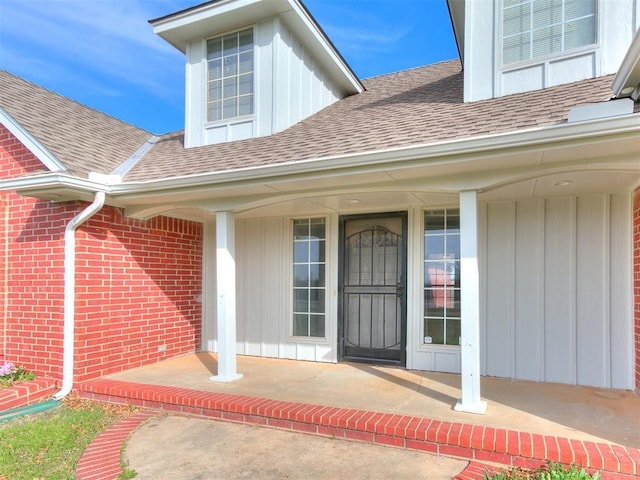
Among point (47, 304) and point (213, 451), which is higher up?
point (47, 304)

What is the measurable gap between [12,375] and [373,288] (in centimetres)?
467

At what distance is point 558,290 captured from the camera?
4609 mm

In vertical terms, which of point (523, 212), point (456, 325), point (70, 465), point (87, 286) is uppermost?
point (523, 212)

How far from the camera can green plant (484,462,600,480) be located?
8.70 ft

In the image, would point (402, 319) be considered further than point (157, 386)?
Yes

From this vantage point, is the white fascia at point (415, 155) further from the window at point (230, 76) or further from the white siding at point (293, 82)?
the window at point (230, 76)

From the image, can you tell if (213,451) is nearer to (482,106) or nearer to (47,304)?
(47,304)

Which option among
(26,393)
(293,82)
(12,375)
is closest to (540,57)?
(293,82)

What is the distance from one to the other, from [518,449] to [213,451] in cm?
239

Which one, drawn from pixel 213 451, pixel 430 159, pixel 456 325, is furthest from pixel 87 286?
pixel 456 325

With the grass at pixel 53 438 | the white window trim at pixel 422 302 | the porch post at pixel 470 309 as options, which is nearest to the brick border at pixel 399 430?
the grass at pixel 53 438

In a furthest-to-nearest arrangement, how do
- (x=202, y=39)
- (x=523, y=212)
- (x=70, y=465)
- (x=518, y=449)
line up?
(x=202, y=39), (x=523, y=212), (x=70, y=465), (x=518, y=449)

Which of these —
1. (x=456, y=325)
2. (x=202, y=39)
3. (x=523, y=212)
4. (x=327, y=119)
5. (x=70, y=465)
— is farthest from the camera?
(x=202, y=39)

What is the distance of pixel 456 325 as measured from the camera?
5.16m
